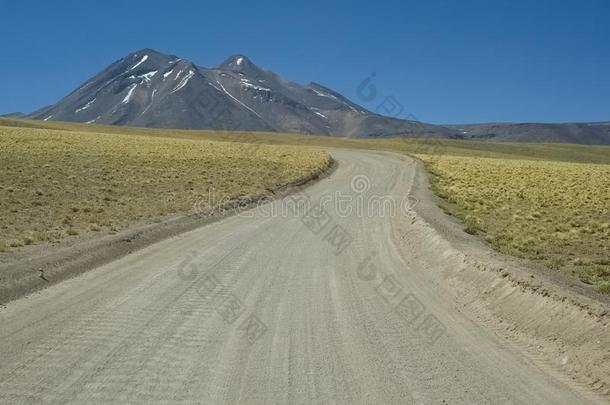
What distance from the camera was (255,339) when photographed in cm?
768

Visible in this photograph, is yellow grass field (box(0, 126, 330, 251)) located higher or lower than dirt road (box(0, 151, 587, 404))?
higher

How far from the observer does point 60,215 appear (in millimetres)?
19234

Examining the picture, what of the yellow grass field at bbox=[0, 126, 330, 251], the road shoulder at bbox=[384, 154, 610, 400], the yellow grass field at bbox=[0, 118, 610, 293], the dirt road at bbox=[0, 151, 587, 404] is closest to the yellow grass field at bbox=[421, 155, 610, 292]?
the yellow grass field at bbox=[0, 118, 610, 293]

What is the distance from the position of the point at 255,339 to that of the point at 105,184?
80.1 ft

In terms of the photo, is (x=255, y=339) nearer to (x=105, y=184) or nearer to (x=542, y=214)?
(x=542, y=214)

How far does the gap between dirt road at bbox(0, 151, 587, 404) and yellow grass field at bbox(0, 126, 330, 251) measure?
209 inches

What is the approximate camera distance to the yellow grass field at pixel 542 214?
14.8 metres

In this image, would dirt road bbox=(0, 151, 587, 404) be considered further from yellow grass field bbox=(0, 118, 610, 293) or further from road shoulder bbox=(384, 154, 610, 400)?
yellow grass field bbox=(0, 118, 610, 293)

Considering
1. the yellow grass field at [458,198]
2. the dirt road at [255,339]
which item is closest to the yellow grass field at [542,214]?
the yellow grass field at [458,198]

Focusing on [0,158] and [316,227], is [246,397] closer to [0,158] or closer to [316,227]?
[316,227]

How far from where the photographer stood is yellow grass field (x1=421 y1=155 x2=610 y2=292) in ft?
48.4

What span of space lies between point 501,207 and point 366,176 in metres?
18.4

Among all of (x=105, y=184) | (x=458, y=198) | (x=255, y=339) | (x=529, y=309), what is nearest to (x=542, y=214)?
(x=458, y=198)

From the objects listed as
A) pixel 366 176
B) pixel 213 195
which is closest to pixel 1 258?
pixel 213 195
